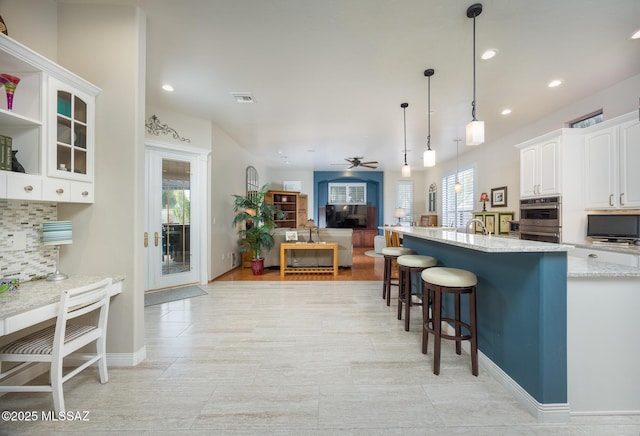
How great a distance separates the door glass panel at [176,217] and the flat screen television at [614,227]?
5917mm

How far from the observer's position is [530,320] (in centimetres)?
151

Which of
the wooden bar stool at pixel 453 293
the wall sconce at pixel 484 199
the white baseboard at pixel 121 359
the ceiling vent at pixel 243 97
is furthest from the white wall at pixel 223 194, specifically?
the wall sconce at pixel 484 199

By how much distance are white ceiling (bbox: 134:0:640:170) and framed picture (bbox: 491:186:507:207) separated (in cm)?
144

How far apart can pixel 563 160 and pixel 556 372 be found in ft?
10.1

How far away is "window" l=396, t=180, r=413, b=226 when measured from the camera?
9078 millimetres

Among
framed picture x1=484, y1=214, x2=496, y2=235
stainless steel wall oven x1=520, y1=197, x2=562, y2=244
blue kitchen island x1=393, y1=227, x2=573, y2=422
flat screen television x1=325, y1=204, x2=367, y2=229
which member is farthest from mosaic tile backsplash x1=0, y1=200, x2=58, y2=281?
flat screen television x1=325, y1=204, x2=367, y2=229

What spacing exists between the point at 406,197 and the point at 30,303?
931 centimetres

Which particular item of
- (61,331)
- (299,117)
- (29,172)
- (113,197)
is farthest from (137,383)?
(299,117)

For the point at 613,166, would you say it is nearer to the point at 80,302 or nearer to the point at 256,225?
the point at 80,302

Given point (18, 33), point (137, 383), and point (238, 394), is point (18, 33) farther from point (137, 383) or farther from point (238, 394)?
point (238, 394)

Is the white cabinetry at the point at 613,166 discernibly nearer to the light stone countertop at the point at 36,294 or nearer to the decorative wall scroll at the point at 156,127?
the light stone countertop at the point at 36,294

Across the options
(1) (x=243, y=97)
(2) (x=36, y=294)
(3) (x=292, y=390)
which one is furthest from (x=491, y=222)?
(2) (x=36, y=294)

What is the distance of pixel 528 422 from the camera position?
1.43 m

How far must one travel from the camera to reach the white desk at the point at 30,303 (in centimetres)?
128
